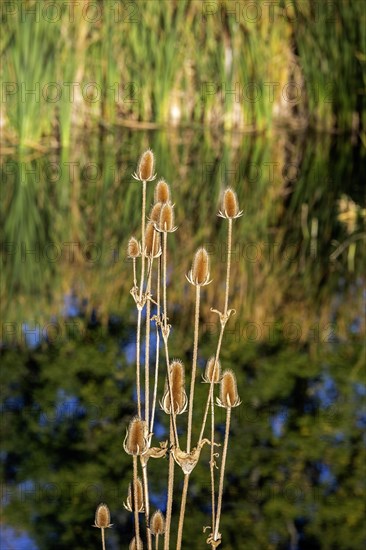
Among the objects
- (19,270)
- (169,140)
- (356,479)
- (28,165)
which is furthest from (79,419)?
(169,140)

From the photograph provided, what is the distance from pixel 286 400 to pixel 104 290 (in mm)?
1890

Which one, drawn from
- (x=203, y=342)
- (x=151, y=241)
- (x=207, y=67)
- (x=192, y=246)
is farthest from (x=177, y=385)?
(x=207, y=67)

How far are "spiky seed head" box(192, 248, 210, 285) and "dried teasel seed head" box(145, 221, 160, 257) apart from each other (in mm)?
168

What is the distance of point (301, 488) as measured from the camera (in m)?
4.43

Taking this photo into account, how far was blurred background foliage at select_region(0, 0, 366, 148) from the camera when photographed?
11273mm

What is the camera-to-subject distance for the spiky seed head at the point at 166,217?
6.78 feet

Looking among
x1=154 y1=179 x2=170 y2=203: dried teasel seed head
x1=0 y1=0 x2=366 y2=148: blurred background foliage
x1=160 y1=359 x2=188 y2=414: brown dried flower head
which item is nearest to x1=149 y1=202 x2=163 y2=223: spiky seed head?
x1=154 y1=179 x2=170 y2=203: dried teasel seed head

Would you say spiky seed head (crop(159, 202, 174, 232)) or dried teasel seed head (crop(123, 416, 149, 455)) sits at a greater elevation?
spiky seed head (crop(159, 202, 174, 232))

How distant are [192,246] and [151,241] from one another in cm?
580

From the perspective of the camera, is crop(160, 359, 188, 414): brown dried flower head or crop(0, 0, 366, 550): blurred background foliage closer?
crop(160, 359, 188, 414): brown dried flower head

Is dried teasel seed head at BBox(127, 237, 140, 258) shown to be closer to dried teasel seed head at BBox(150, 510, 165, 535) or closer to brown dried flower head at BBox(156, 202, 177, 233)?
brown dried flower head at BBox(156, 202, 177, 233)

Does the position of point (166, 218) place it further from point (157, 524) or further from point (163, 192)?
point (157, 524)

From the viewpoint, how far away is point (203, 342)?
6.12 metres

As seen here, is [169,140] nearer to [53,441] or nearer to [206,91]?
[206,91]
